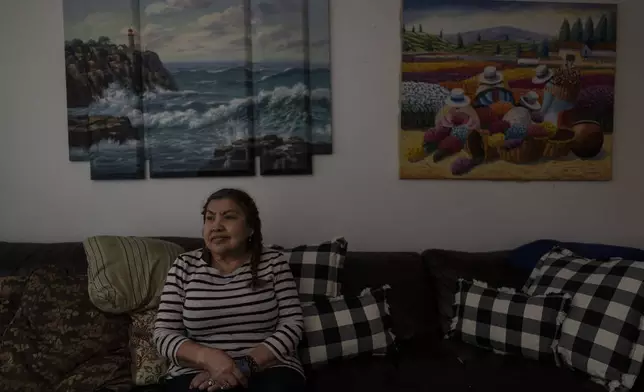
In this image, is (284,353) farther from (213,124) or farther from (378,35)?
(378,35)

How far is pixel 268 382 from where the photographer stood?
5.67ft

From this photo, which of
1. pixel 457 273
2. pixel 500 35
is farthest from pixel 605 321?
pixel 500 35

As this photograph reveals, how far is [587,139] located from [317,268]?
151 cm

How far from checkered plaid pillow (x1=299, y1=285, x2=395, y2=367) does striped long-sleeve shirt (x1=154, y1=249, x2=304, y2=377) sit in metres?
0.16

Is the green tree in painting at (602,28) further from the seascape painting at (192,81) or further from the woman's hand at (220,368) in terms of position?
the woman's hand at (220,368)

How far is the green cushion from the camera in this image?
1.99 m

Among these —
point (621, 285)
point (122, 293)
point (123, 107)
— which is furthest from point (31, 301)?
point (621, 285)

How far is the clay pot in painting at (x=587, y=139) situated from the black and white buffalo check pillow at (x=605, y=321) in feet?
2.44

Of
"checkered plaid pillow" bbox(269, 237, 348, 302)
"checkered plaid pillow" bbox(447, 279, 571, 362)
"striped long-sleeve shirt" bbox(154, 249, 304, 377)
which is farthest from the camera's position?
"checkered plaid pillow" bbox(269, 237, 348, 302)

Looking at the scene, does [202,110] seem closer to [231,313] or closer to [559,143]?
[231,313]

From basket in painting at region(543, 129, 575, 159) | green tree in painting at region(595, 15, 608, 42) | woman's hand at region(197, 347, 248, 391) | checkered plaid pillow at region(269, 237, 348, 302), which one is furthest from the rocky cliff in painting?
green tree in painting at region(595, 15, 608, 42)

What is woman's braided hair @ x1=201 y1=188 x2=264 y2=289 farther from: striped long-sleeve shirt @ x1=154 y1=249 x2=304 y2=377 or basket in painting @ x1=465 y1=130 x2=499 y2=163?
basket in painting @ x1=465 y1=130 x2=499 y2=163

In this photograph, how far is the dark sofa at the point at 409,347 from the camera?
1839mm

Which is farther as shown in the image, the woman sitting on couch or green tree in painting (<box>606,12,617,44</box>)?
green tree in painting (<box>606,12,617,44</box>)
